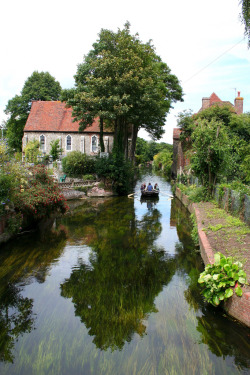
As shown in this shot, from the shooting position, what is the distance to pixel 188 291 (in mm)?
9008

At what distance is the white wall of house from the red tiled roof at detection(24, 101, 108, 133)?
724 millimetres

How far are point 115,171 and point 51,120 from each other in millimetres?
19015

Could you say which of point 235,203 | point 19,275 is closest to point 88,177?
point 235,203

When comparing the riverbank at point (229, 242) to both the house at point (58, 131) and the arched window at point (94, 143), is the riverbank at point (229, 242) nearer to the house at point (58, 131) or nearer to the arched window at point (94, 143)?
the arched window at point (94, 143)

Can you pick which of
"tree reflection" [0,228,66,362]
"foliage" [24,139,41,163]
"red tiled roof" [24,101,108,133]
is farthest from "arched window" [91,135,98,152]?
"tree reflection" [0,228,66,362]

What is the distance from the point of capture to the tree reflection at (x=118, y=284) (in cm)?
708

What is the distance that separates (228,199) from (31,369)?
12.3 m

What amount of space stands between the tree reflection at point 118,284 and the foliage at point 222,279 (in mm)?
1595

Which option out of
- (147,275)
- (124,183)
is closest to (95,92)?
(124,183)

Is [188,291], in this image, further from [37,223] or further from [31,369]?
[37,223]

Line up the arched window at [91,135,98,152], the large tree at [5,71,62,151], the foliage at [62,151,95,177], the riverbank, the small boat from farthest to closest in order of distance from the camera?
the large tree at [5,71,62,151]
the arched window at [91,135,98,152]
the foliage at [62,151,95,177]
the small boat
the riverbank

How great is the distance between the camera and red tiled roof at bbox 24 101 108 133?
44.5 m

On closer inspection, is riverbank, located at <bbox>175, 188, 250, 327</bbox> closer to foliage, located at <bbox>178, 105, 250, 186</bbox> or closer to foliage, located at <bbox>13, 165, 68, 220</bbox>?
foliage, located at <bbox>178, 105, 250, 186</bbox>

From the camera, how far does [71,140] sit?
45.2 m
